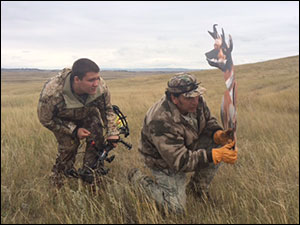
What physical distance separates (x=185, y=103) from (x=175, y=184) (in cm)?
99

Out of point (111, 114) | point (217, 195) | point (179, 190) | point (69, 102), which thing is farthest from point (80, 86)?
point (217, 195)

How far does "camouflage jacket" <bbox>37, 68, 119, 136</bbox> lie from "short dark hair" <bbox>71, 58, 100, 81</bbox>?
25 centimetres

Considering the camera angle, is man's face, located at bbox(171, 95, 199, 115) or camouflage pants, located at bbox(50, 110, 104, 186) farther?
camouflage pants, located at bbox(50, 110, 104, 186)

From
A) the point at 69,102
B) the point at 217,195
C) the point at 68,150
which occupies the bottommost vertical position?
the point at 217,195

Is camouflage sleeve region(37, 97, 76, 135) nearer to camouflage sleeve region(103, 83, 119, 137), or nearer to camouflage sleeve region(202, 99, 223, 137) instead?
camouflage sleeve region(103, 83, 119, 137)

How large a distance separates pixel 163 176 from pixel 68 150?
1.36 metres

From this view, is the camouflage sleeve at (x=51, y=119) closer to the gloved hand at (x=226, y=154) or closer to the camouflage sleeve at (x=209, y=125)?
the camouflage sleeve at (x=209, y=125)

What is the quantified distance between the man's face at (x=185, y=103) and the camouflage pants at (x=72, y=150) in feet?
4.58

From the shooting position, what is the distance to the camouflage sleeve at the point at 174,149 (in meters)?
2.69

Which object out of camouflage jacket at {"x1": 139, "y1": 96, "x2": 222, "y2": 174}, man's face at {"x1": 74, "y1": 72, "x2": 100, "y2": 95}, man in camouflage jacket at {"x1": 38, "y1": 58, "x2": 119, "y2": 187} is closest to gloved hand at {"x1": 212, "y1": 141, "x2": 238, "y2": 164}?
camouflage jacket at {"x1": 139, "y1": 96, "x2": 222, "y2": 174}

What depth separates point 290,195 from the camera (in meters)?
2.91

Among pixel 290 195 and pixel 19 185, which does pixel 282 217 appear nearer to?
pixel 290 195

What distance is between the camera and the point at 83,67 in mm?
3004

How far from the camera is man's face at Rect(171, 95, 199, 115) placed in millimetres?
2670
